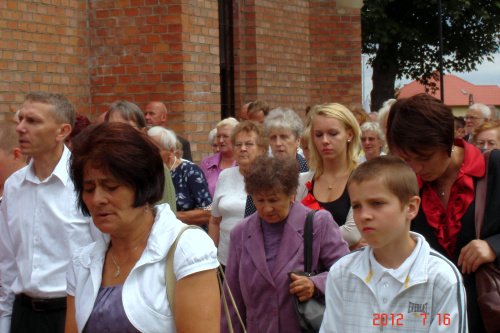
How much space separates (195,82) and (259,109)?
995 millimetres

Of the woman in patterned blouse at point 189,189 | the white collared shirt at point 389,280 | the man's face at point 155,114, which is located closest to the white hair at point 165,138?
the woman in patterned blouse at point 189,189

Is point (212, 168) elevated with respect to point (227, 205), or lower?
elevated

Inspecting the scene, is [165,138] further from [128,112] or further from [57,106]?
[57,106]

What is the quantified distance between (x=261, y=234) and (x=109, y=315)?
5.87 ft

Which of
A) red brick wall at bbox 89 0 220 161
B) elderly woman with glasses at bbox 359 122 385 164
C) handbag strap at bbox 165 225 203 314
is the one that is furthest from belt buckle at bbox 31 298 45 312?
elderly woman with glasses at bbox 359 122 385 164

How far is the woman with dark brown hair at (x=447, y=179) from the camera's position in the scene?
3.32 m

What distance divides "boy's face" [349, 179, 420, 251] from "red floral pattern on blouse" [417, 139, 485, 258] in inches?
19.9

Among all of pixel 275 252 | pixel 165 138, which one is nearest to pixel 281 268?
pixel 275 252

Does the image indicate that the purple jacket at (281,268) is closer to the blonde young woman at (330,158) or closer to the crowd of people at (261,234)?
the crowd of people at (261,234)

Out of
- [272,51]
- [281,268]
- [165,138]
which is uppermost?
[272,51]

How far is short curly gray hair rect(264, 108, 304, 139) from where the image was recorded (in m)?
6.59

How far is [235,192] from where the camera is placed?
224 inches

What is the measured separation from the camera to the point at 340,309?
3.01 meters

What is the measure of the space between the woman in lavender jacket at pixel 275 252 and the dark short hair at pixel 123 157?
1457mm
